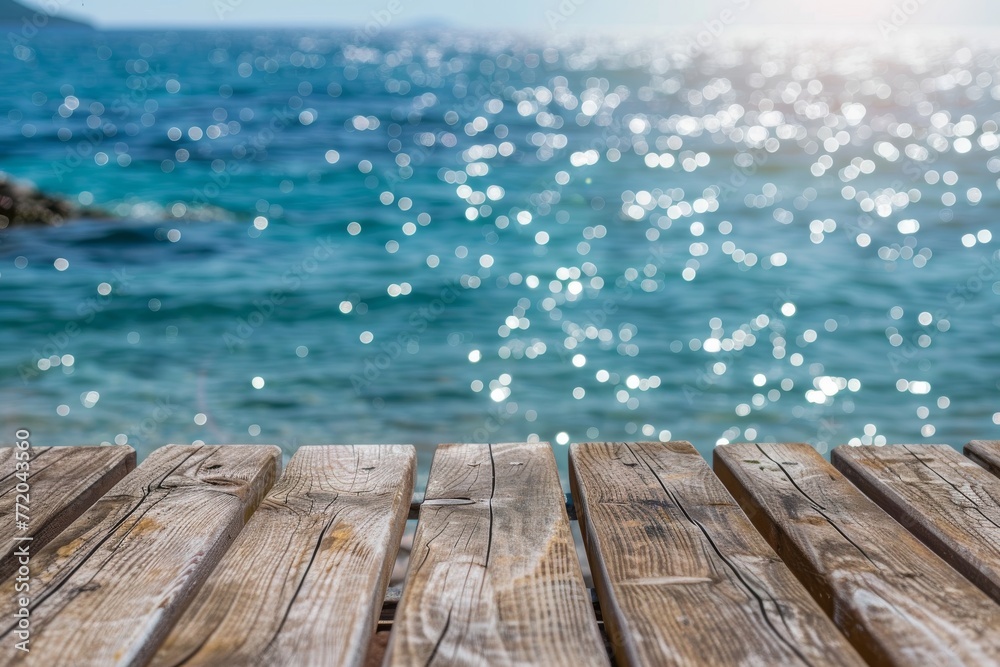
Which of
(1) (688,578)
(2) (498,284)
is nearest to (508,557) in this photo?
(1) (688,578)

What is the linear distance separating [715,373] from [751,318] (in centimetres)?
160

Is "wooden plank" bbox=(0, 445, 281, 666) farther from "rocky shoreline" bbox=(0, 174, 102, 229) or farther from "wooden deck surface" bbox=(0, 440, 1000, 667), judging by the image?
"rocky shoreline" bbox=(0, 174, 102, 229)

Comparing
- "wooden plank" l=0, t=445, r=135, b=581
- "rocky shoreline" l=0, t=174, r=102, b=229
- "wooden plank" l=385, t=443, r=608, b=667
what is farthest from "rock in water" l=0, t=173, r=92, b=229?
"wooden plank" l=385, t=443, r=608, b=667

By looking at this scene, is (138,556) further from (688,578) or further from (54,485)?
(688,578)

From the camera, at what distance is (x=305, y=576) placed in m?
1.51

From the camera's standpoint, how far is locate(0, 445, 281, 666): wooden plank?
52.7 inches

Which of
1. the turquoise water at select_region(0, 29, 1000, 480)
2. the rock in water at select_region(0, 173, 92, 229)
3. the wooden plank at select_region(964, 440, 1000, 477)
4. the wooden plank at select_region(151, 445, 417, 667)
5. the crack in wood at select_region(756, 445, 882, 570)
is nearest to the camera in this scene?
the wooden plank at select_region(151, 445, 417, 667)

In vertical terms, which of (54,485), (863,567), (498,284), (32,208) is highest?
(32,208)

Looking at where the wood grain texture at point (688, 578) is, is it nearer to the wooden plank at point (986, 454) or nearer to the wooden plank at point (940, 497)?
the wooden plank at point (940, 497)

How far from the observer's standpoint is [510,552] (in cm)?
162

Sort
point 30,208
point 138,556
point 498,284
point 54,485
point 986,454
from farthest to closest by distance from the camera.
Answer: point 30,208 → point 498,284 → point 986,454 → point 54,485 → point 138,556

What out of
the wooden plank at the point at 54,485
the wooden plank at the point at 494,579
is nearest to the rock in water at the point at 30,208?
the wooden plank at the point at 54,485

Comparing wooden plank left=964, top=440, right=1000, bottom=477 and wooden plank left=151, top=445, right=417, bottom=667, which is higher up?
wooden plank left=151, top=445, right=417, bottom=667

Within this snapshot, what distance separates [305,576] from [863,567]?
967 mm
